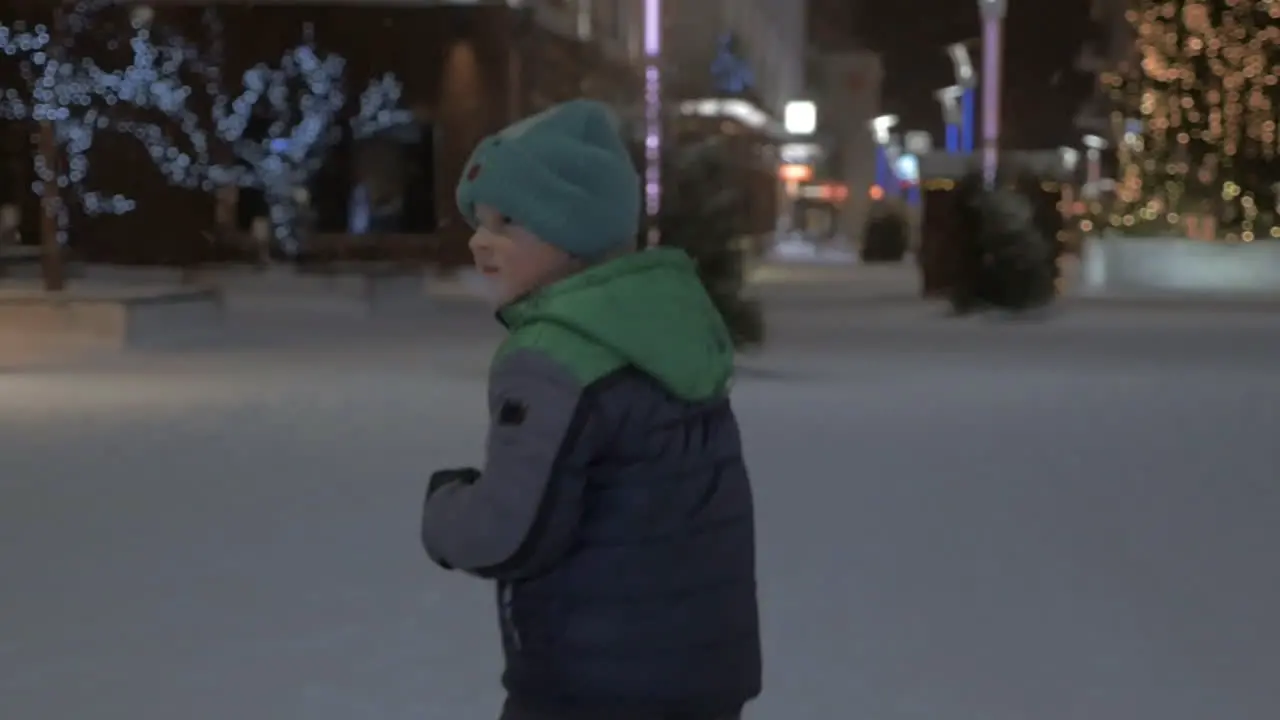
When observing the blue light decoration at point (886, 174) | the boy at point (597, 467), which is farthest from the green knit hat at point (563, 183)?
the blue light decoration at point (886, 174)

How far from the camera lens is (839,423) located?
35.0 ft

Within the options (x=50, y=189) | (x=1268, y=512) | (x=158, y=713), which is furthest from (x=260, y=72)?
(x=158, y=713)

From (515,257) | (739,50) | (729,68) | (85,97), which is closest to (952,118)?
Answer: (739,50)

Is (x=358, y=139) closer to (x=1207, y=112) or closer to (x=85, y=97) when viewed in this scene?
(x=85, y=97)

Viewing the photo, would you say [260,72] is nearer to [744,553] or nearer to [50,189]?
[50,189]

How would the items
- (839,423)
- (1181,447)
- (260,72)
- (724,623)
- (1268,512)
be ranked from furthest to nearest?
(260,72)
(839,423)
(1181,447)
(1268,512)
(724,623)

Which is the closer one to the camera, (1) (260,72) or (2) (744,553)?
(2) (744,553)

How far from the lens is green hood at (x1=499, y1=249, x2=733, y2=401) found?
7.59 ft

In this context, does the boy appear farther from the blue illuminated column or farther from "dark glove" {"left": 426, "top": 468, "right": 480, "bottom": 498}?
the blue illuminated column

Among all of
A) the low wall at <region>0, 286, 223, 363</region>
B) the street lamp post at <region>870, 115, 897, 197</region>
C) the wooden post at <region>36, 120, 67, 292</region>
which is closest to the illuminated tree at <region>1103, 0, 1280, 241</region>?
the wooden post at <region>36, 120, 67, 292</region>

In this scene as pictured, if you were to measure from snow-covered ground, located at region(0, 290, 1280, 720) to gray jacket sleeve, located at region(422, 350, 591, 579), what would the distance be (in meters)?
2.49

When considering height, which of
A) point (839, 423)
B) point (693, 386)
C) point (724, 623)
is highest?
point (693, 386)

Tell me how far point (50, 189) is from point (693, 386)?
16.3 metres

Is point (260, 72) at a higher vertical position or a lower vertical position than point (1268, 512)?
higher
